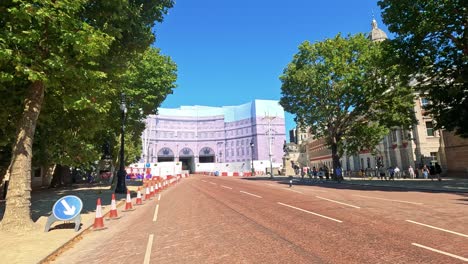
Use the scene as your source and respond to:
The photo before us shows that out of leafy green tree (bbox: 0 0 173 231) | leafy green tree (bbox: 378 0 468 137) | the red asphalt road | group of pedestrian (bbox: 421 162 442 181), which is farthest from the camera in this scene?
group of pedestrian (bbox: 421 162 442 181)

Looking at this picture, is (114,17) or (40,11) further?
(114,17)

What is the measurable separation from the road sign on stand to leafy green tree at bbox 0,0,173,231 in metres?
0.86

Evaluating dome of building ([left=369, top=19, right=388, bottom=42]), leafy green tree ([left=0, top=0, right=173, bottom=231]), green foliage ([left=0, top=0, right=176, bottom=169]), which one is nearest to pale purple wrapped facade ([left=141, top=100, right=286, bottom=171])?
dome of building ([left=369, top=19, right=388, bottom=42])

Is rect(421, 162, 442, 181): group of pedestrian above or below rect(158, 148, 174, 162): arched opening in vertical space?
below

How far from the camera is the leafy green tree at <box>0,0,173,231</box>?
905cm

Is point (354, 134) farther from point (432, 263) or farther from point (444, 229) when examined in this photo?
point (432, 263)

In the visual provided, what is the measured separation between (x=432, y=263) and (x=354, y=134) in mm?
32817

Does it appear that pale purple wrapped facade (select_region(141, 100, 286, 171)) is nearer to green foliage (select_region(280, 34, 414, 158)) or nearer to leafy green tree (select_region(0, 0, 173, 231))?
green foliage (select_region(280, 34, 414, 158))

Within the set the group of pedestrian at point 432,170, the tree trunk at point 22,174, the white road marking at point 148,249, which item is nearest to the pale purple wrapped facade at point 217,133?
the group of pedestrian at point 432,170

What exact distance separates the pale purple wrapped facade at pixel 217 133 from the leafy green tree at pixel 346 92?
198 feet

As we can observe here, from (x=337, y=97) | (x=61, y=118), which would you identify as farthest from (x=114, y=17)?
(x=337, y=97)

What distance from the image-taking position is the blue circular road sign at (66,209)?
10.1 m

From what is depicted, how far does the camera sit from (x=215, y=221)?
10727 mm

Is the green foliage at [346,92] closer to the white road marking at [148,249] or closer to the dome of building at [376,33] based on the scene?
the white road marking at [148,249]
